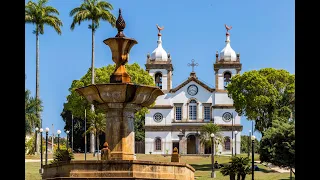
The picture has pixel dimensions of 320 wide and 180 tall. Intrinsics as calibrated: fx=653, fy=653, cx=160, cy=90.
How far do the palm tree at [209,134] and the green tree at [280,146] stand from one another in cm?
3366

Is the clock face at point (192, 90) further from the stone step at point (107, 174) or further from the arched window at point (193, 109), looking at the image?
the stone step at point (107, 174)

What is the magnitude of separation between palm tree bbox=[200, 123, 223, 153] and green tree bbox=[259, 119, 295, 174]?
33658 mm

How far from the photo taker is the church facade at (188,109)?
84000 mm

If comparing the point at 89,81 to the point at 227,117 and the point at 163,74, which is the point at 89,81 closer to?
the point at 163,74

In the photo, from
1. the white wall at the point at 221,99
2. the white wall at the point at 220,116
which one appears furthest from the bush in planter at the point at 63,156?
the white wall at the point at 221,99

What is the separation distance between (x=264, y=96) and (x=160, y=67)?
2506 centimetres

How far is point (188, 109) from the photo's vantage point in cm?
8594

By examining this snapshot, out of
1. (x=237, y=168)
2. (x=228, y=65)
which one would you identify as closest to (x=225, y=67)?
(x=228, y=65)

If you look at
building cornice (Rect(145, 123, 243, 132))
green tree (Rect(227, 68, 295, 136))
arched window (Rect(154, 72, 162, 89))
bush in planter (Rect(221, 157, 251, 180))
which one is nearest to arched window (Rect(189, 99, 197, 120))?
building cornice (Rect(145, 123, 243, 132))

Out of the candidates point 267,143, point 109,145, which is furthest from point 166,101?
point 109,145

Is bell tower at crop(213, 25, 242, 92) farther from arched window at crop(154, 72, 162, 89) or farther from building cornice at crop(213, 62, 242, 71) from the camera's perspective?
arched window at crop(154, 72, 162, 89)

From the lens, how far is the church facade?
8400cm
